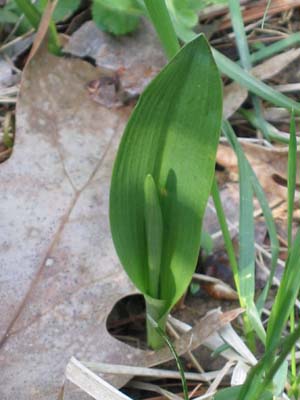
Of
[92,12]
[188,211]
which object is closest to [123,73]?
[92,12]

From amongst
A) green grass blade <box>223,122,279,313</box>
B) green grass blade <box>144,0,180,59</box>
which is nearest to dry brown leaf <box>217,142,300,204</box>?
green grass blade <box>223,122,279,313</box>

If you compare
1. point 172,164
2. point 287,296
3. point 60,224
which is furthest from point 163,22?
point 60,224

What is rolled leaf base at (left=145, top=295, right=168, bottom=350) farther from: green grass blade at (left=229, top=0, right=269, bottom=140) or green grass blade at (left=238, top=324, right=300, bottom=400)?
green grass blade at (left=229, top=0, right=269, bottom=140)

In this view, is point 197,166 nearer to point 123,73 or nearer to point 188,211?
point 188,211

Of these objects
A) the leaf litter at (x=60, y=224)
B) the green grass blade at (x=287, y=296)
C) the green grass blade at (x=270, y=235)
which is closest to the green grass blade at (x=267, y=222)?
the green grass blade at (x=270, y=235)

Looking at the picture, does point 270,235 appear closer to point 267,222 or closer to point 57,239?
point 267,222

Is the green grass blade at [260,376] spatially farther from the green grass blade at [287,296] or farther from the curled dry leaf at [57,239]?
the curled dry leaf at [57,239]
